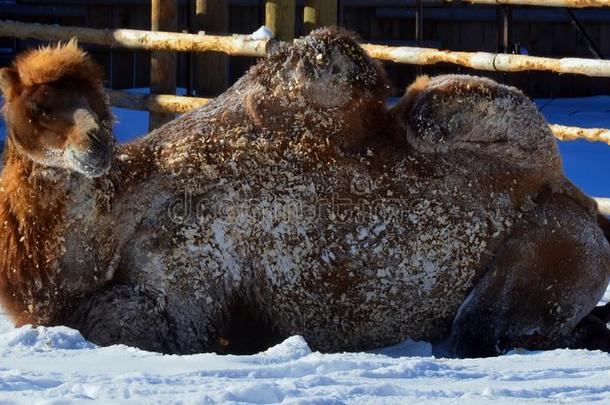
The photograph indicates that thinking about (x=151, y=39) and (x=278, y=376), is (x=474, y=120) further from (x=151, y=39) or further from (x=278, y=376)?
(x=151, y=39)

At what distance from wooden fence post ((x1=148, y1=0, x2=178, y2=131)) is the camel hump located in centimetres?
498

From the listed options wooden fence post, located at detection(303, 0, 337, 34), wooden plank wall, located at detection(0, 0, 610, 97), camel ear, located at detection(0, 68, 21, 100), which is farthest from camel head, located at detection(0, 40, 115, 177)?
wooden plank wall, located at detection(0, 0, 610, 97)

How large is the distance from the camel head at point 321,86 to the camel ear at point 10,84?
0.77 meters

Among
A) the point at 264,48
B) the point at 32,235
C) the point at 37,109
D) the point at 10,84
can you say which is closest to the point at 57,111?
the point at 37,109

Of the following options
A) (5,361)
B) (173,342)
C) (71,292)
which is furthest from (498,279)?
(5,361)

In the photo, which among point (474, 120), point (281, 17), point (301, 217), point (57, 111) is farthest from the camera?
point (281, 17)

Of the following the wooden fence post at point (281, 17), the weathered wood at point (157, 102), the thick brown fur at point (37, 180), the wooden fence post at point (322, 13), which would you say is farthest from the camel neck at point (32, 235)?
the wooden fence post at point (322, 13)

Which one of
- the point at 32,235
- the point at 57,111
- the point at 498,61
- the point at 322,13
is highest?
the point at 322,13

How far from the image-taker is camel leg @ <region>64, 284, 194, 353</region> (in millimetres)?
3848

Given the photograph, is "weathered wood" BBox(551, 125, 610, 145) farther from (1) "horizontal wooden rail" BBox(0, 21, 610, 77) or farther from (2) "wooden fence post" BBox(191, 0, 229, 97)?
(2) "wooden fence post" BBox(191, 0, 229, 97)

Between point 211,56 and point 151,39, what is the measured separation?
18.7 inches

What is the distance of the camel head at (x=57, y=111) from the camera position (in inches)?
148

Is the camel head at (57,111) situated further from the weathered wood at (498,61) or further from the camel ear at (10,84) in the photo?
the weathered wood at (498,61)

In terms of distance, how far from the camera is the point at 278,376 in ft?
10.4
